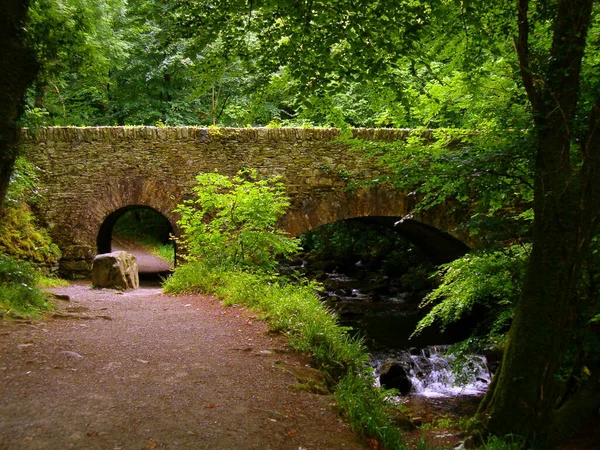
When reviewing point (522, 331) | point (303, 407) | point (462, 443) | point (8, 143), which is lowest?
point (462, 443)

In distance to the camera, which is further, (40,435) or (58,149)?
(58,149)

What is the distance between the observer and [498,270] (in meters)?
4.53

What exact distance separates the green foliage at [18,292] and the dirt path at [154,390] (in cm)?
33

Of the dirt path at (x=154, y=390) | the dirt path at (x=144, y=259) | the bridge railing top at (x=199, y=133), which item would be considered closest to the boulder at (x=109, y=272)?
the bridge railing top at (x=199, y=133)

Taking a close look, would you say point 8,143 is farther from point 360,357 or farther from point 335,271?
point 335,271

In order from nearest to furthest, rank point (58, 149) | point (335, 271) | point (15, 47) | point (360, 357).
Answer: point (15, 47) → point (360, 357) → point (58, 149) → point (335, 271)

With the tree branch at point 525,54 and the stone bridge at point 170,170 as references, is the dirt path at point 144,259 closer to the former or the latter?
the stone bridge at point 170,170

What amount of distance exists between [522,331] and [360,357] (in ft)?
5.27

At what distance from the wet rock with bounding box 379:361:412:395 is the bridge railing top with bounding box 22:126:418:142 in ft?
13.6

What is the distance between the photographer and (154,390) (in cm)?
319

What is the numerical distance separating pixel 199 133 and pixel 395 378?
5.49 meters

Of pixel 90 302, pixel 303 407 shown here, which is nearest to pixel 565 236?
pixel 303 407

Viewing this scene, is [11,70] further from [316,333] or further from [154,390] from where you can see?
[316,333]

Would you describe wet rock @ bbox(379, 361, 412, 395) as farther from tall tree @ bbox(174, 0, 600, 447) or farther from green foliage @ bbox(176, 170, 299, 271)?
tall tree @ bbox(174, 0, 600, 447)
